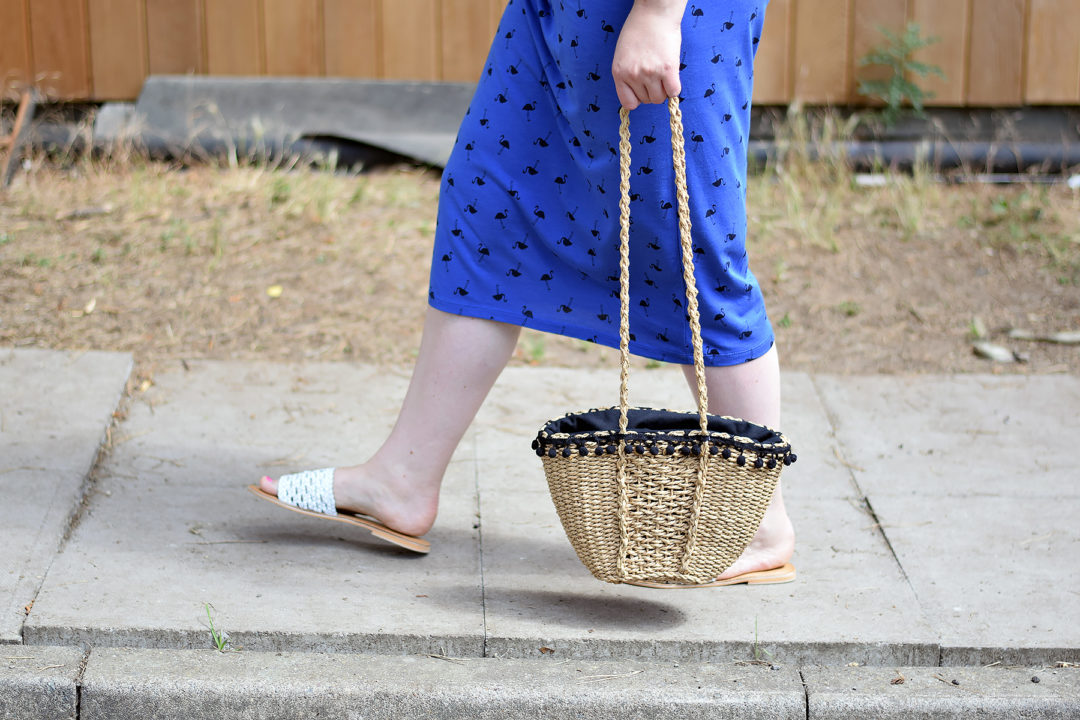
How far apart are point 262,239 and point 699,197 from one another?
253 centimetres

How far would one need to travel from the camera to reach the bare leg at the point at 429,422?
7.33 ft

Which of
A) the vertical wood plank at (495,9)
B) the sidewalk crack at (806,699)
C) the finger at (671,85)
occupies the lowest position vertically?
the sidewalk crack at (806,699)

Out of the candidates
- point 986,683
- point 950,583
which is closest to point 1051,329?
point 950,583

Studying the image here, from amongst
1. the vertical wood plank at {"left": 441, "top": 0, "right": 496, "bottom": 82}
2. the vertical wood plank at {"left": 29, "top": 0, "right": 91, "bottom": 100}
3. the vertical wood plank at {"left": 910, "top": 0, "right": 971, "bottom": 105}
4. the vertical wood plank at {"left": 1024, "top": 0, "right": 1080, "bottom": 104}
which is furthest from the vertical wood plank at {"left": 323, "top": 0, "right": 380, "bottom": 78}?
the vertical wood plank at {"left": 1024, "top": 0, "right": 1080, "bottom": 104}

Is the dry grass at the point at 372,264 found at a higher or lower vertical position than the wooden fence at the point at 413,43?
lower

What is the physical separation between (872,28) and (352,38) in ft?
7.75

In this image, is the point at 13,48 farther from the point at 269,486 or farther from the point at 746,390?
the point at 746,390

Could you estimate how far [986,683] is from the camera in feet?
6.61

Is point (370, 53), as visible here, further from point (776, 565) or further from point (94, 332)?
point (776, 565)

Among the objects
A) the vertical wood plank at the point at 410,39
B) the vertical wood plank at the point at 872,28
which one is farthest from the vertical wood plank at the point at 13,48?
the vertical wood plank at the point at 872,28

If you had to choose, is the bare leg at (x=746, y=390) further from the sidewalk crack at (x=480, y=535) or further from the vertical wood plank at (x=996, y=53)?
the vertical wood plank at (x=996, y=53)

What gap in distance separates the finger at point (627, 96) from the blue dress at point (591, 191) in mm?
67

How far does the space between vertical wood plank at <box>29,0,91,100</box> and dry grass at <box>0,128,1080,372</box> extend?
512 mm

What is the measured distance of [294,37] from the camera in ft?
17.1
